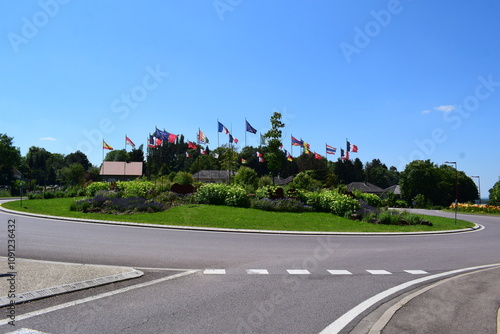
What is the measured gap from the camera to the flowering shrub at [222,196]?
26188 mm

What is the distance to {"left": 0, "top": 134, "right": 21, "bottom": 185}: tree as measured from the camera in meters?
73.5

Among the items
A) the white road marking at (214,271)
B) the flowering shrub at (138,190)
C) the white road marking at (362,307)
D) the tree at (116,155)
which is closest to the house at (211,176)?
the tree at (116,155)

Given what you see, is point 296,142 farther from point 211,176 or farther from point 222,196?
point 211,176

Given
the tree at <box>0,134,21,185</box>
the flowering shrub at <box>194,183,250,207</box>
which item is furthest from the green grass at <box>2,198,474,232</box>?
the tree at <box>0,134,21,185</box>

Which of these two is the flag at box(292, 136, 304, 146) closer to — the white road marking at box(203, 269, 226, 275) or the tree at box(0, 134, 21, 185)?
the white road marking at box(203, 269, 226, 275)

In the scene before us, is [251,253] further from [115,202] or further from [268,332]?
[115,202]

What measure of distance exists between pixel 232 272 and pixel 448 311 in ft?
14.8

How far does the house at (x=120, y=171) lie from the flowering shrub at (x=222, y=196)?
60.2 metres

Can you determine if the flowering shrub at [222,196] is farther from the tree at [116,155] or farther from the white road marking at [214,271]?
the tree at [116,155]

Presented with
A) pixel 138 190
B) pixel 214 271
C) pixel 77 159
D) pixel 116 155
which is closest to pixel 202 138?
pixel 138 190

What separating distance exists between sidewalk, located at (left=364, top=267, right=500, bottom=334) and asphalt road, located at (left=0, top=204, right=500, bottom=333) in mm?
749

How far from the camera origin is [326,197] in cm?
2650

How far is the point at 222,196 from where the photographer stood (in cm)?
2684

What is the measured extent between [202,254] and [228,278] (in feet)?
10.2
